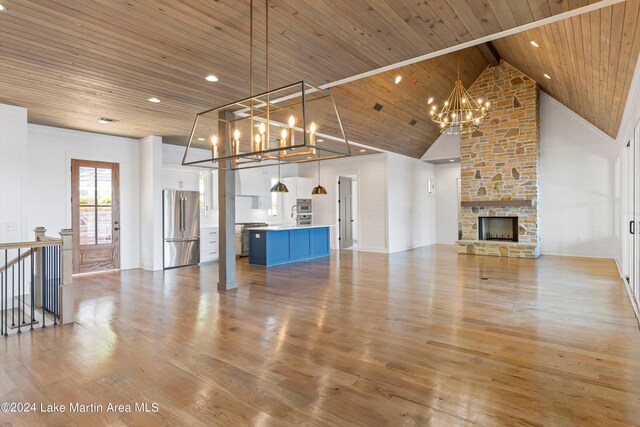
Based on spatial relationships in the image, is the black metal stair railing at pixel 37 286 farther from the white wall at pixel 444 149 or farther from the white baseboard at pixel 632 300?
the white wall at pixel 444 149

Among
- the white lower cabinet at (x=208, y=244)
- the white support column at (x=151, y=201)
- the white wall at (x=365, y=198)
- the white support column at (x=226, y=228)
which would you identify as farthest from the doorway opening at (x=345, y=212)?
the white support column at (x=226, y=228)

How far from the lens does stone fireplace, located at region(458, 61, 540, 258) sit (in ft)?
29.1

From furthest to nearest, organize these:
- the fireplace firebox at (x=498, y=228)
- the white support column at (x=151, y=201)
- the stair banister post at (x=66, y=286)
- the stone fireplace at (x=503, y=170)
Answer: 1. the fireplace firebox at (x=498, y=228)
2. the stone fireplace at (x=503, y=170)
3. the white support column at (x=151, y=201)
4. the stair banister post at (x=66, y=286)

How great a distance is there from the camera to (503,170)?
9258 millimetres

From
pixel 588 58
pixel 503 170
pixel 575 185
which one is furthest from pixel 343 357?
pixel 575 185

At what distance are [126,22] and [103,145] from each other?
16.8 feet

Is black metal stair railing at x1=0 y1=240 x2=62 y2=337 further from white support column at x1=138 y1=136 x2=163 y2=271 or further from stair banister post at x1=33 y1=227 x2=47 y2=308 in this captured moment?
white support column at x1=138 y1=136 x2=163 y2=271

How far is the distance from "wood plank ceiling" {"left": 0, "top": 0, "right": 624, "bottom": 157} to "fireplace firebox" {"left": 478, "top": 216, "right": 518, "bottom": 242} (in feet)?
23.3

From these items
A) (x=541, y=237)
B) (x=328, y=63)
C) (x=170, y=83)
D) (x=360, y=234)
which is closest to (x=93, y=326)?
(x=170, y=83)

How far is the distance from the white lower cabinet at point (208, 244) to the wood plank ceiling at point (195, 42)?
3.74 m

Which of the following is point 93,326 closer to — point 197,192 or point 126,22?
point 126,22

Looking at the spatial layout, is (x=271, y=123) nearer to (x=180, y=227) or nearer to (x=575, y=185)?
(x=180, y=227)

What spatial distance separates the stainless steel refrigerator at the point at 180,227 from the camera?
26.0 feet

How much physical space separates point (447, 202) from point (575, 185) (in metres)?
4.15
